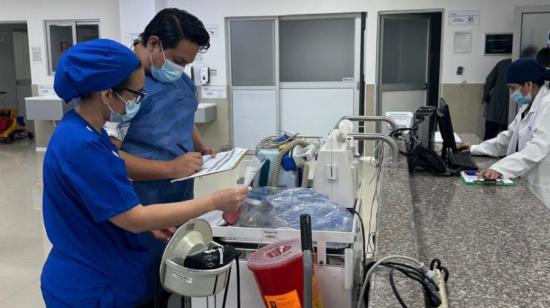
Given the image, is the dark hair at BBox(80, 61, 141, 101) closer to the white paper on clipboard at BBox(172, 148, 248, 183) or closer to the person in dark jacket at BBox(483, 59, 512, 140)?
the white paper on clipboard at BBox(172, 148, 248, 183)

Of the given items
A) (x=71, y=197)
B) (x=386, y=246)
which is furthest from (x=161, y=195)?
(x=386, y=246)

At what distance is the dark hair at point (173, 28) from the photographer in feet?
5.50

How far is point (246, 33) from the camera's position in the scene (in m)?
6.79

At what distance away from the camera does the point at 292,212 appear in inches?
64.4

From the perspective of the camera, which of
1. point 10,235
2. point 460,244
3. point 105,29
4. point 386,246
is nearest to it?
point 386,246

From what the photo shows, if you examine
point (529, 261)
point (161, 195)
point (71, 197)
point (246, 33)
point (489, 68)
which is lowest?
point (529, 261)

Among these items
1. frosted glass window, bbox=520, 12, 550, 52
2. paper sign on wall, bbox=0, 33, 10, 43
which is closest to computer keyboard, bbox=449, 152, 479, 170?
frosted glass window, bbox=520, 12, 550, 52

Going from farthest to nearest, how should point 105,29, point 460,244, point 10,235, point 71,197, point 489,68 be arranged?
1. point 105,29
2. point 489,68
3. point 10,235
4. point 460,244
5. point 71,197

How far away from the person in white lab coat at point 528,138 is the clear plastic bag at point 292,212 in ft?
3.40

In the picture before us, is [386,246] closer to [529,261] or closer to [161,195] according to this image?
[529,261]

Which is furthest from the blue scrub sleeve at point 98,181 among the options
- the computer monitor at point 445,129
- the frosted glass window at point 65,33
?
the frosted glass window at point 65,33

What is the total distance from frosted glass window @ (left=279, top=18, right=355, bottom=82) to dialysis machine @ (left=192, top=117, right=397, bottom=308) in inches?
177

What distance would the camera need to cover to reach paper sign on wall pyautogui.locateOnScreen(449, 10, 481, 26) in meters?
6.05

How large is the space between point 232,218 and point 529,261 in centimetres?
90
